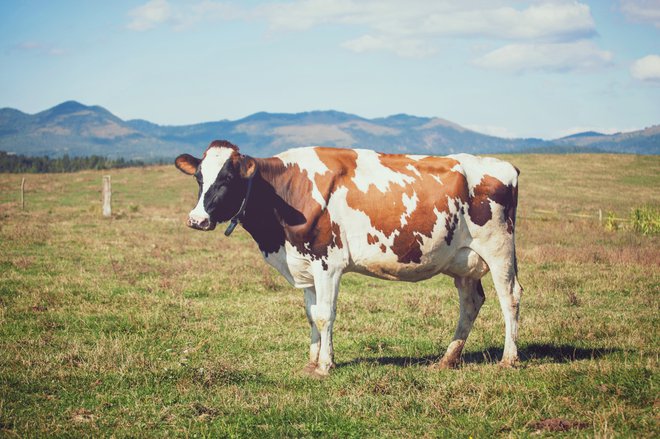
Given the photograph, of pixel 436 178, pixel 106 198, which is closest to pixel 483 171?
pixel 436 178

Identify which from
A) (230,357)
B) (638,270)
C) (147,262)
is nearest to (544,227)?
(638,270)

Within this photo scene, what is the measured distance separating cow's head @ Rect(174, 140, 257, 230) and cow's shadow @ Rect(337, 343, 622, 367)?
8.98 ft

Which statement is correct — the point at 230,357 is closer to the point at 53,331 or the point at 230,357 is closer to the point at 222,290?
the point at 53,331

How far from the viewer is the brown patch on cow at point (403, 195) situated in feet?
28.3

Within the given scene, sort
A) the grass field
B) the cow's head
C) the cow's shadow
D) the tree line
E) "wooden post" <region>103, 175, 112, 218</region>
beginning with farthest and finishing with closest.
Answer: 1. the tree line
2. "wooden post" <region>103, 175, 112, 218</region>
3. the cow's shadow
4. the cow's head
5. the grass field

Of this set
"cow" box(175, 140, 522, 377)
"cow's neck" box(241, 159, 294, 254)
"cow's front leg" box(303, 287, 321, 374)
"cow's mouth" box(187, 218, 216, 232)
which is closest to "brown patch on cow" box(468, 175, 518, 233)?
"cow" box(175, 140, 522, 377)

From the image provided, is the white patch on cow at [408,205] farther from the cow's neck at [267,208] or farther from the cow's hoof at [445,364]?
the cow's hoof at [445,364]

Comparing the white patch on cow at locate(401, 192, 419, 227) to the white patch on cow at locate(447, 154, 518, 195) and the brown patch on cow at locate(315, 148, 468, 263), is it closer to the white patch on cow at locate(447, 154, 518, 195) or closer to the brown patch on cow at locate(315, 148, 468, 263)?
the brown patch on cow at locate(315, 148, 468, 263)

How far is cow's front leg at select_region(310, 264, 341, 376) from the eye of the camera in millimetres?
8453

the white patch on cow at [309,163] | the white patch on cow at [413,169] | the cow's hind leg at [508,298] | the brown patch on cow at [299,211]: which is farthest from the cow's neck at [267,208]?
the cow's hind leg at [508,298]

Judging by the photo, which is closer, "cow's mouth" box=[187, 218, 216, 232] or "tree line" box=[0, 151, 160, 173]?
"cow's mouth" box=[187, 218, 216, 232]

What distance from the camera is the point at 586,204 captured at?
52.5m

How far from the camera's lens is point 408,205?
28.5ft

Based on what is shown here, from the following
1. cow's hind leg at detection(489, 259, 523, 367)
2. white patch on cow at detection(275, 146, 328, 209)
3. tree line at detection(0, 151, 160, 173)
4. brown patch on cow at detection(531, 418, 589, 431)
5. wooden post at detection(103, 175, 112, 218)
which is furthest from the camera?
tree line at detection(0, 151, 160, 173)
